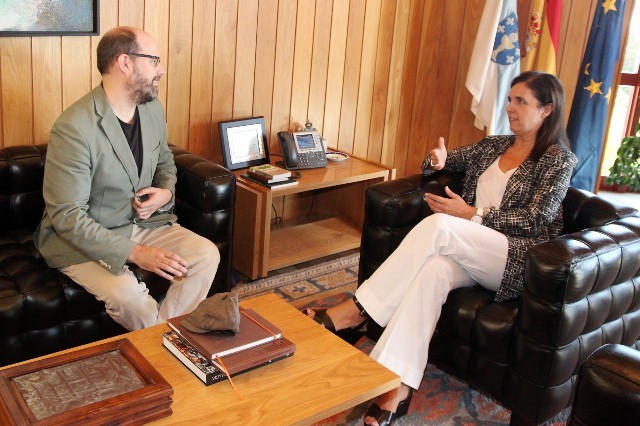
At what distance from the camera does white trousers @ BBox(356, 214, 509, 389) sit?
250 centimetres

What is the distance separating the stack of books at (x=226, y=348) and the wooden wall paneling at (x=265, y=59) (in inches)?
76.5

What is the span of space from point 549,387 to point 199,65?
2.20 metres

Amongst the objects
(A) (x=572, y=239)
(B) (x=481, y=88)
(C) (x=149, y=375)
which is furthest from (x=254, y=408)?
(B) (x=481, y=88)

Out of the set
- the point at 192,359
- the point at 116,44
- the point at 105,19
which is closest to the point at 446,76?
the point at 105,19

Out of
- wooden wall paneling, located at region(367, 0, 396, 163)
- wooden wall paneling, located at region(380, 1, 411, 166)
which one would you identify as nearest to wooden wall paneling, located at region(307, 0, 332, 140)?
wooden wall paneling, located at region(367, 0, 396, 163)

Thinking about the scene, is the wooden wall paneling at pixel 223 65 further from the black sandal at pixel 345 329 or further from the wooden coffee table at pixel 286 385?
the wooden coffee table at pixel 286 385

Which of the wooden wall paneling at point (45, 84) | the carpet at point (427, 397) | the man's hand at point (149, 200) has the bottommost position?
the carpet at point (427, 397)

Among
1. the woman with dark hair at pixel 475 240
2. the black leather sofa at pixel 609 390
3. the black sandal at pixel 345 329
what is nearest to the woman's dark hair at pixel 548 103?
the woman with dark hair at pixel 475 240

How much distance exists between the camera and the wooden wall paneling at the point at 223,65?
3.56 metres

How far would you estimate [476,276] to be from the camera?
8.75 feet

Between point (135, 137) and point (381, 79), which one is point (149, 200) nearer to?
point (135, 137)

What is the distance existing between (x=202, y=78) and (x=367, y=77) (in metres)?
1.12

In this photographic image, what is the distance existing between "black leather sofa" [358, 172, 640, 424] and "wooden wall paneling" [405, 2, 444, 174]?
6.04ft

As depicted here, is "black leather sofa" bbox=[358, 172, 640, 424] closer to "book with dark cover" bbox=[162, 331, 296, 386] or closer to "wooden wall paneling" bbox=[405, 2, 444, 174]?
"book with dark cover" bbox=[162, 331, 296, 386]
